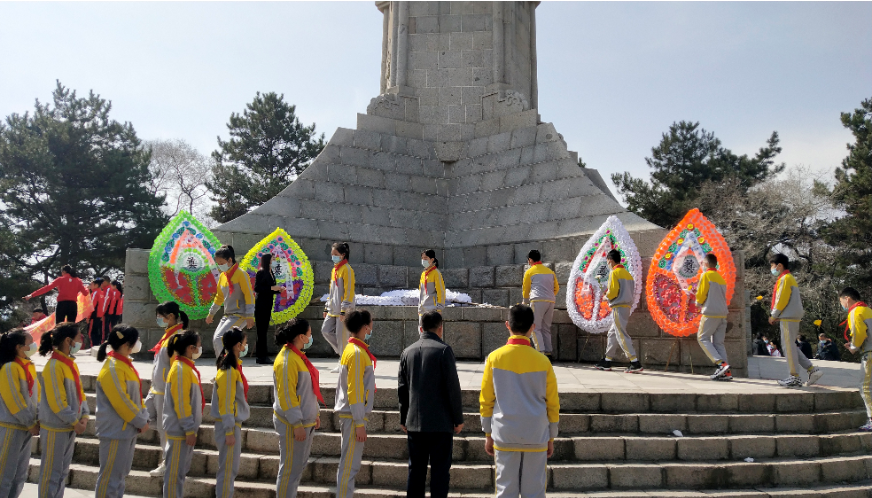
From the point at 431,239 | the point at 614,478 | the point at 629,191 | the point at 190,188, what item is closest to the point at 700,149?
the point at 629,191

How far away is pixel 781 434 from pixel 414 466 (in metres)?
4.14

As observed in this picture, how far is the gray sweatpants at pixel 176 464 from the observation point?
4.98 meters

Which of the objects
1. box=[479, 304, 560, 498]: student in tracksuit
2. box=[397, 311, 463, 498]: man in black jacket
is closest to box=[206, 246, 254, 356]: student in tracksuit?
box=[397, 311, 463, 498]: man in black jacket

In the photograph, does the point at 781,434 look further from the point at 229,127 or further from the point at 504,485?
the point at 229,127

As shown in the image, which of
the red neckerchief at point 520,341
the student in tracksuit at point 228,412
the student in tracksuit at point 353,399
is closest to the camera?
the red neckerchief at point 520,341

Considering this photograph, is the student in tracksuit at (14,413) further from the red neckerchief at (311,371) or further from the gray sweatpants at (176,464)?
the red neckerchief at (311,371)

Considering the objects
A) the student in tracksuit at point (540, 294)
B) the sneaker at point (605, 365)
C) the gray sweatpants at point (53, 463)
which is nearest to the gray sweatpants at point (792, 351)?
the sneaker at point (605, 365)

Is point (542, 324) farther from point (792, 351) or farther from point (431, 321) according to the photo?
point (431, 321)

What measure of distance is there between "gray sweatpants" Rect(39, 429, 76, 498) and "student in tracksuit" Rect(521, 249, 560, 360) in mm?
6045

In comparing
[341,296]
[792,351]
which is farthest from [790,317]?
[341,296]

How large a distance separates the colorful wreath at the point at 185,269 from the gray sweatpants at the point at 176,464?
5.40 m

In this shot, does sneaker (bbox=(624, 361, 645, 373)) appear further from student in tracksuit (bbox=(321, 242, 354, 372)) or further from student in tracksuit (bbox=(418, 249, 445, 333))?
student in tracksuit (bbox=(321, 242, 354, 372))

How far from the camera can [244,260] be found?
1043 cm

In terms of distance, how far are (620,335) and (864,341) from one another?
2.91 meters
